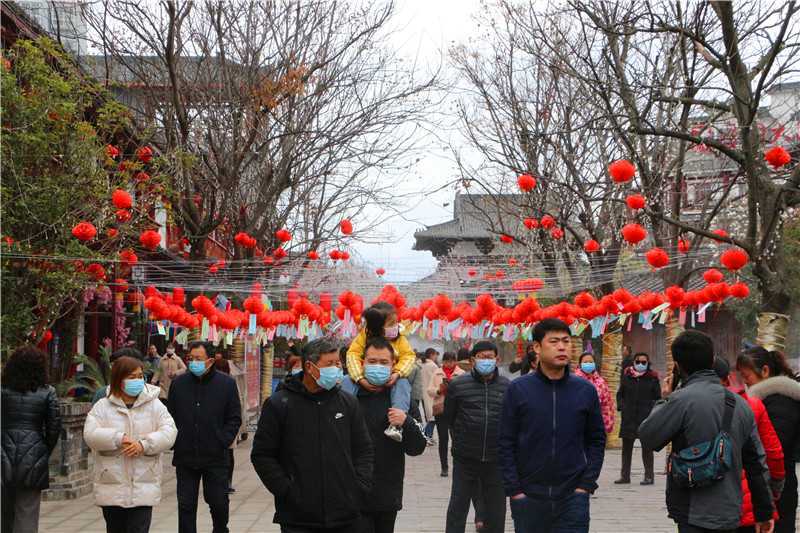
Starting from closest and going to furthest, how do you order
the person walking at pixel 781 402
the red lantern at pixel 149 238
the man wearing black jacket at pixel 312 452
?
the man wearing black jacket at pixel 312 452 < the person walking at pixel 781 402 < the red lantern at pixel 149 238

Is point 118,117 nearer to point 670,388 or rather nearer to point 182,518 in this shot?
point 182,518

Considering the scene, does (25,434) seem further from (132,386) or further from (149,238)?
(149,238)

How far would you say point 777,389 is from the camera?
7207mm

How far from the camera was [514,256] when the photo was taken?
24547 mm

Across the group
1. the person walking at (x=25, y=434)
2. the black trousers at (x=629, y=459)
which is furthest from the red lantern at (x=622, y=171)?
the person walking at (x=25, y=434)

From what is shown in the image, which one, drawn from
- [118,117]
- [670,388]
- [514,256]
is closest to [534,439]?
[670,388]

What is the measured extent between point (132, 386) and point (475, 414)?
2758 mm

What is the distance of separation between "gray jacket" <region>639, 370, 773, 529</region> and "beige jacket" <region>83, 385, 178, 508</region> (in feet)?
11.6

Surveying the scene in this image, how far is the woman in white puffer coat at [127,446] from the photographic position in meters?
7.28

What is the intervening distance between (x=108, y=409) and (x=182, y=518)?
4.50 feet

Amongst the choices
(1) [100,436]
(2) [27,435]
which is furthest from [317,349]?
(2) [27,435]

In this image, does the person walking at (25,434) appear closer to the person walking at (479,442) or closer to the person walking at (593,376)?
the person walking at (479,442)

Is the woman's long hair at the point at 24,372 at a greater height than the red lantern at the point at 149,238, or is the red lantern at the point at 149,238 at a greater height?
the red lantern at the point at 149,238

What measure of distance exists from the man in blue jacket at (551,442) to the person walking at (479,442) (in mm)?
1987
